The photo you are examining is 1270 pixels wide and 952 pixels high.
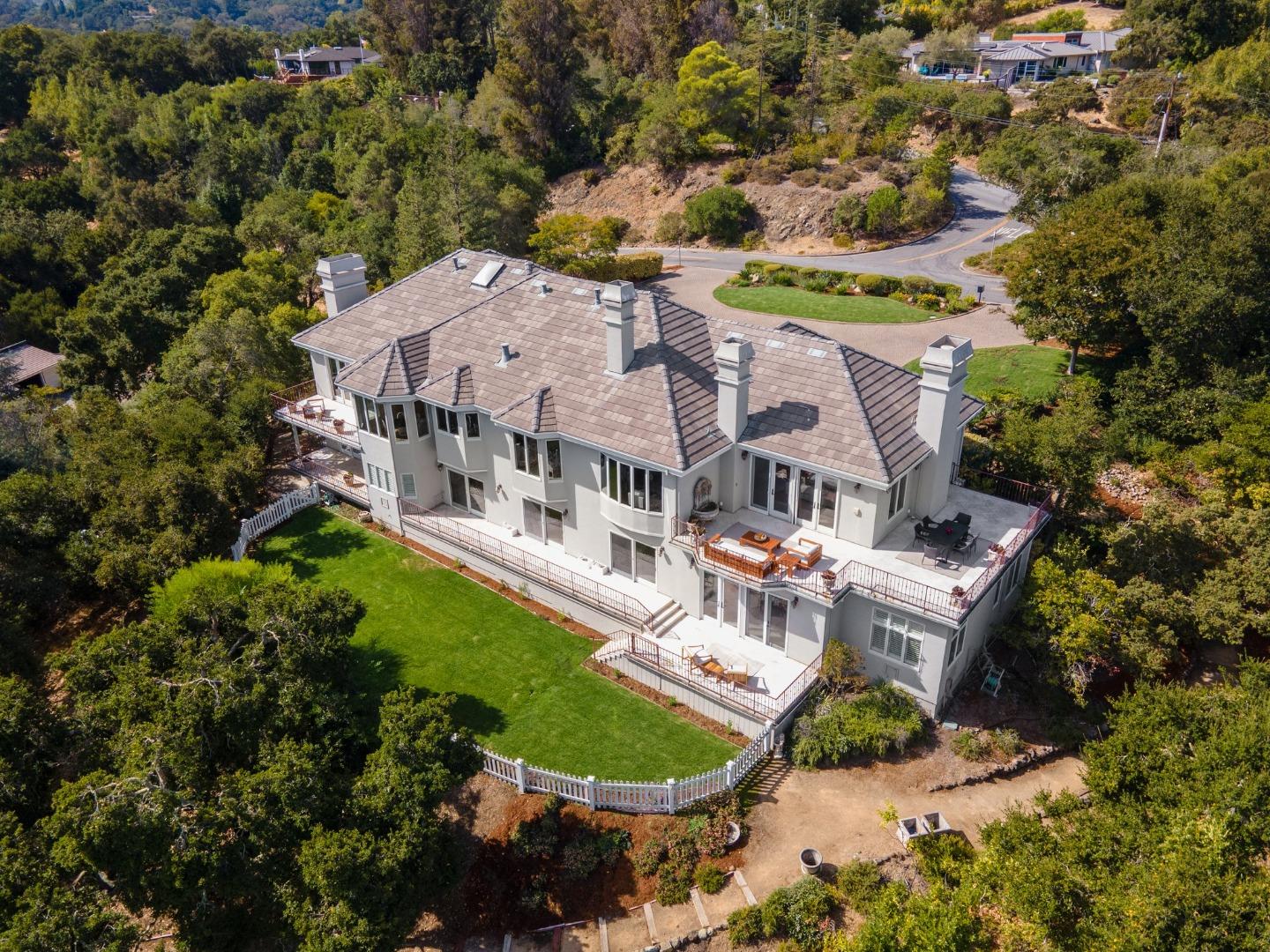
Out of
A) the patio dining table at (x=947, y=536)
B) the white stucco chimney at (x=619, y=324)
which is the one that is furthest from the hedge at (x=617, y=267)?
the patio dining table at (x=947, y=536)

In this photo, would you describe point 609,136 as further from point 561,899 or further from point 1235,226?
point 561,899

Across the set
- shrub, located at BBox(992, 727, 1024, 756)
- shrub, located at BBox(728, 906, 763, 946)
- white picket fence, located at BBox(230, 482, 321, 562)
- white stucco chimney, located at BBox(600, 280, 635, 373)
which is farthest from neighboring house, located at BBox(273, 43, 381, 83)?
shrub, located at BBox(728, 906, 763, 946)

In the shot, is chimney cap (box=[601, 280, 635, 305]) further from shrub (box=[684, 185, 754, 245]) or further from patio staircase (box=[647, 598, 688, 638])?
shrub (box=[684, 185, 754, 245])

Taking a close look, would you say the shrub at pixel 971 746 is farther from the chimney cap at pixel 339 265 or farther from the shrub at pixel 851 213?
the shrub at pixel 851 213

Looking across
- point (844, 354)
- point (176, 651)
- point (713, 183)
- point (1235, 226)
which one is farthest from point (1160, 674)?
point (713, 183)

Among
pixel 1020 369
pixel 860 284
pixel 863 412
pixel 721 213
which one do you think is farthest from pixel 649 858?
pixel 721 213

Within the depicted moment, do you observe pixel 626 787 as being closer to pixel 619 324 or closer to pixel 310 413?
pixel 619 324

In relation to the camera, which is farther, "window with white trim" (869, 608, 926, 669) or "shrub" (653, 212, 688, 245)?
"shrub" (653, 212, 688, 245)

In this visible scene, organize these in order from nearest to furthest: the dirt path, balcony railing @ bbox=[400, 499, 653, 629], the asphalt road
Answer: the dirt path → balcony railing @ bbox=[400, 499, 653, 629] → the asphalt road
